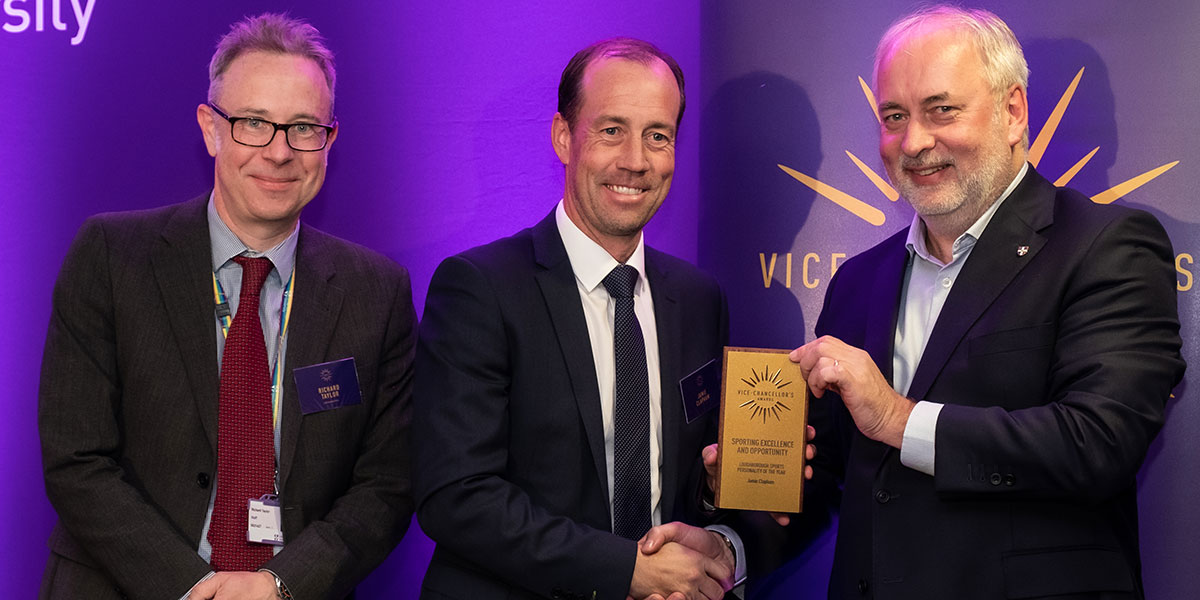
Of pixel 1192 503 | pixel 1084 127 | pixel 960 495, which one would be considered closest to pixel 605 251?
pixel 960 495

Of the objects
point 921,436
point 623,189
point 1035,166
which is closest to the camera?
point 921,436

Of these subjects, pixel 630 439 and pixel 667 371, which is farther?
pixel 667 371

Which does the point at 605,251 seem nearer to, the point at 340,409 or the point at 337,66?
the point at 340,409

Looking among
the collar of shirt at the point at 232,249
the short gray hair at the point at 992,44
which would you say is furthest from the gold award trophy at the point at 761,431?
the collar of shirt at the point at 232,249

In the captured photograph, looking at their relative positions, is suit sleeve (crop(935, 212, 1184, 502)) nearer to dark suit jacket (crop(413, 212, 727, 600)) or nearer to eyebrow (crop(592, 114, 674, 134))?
dark suit jacket (crop(413, 212, 727, 600))

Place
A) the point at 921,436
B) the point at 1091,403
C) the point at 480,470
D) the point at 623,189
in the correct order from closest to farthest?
the point at 1091,403 < the point at 921,436 < the point at 480,470 < the point at 623,189

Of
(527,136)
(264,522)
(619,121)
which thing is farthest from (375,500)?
(527,136)

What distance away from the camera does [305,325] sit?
3.00m

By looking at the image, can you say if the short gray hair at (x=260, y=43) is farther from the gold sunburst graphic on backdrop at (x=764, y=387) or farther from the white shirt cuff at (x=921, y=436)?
the white shirt cuff at (x=921, y=436)

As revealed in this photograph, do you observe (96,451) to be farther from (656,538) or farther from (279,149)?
(656,538)

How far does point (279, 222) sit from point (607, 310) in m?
1.00

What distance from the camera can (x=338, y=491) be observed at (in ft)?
9.98

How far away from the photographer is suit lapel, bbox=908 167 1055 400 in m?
2.62

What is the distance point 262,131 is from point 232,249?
0.35 meters
